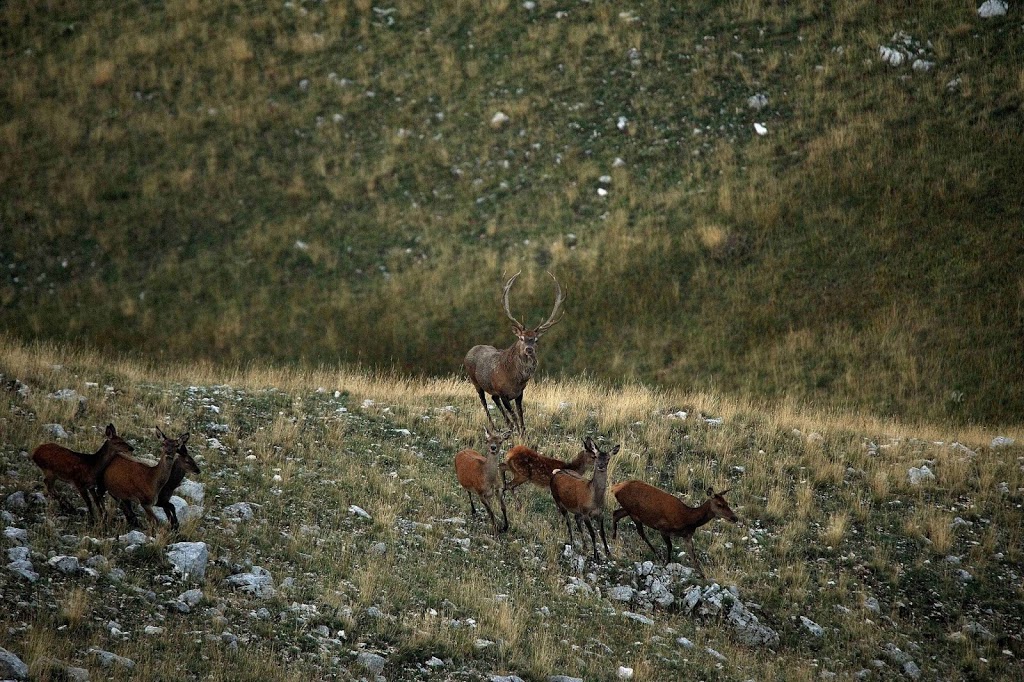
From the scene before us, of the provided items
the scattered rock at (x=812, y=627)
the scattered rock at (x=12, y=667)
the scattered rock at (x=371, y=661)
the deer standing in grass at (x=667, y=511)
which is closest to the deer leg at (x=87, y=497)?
the scattered rock at (x=12, y=667)

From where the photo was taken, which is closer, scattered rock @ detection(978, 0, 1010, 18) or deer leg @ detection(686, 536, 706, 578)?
deer leg @ detection(686, 536, 706, 578)

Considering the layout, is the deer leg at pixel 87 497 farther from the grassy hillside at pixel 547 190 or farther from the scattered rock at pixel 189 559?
the grassy hillside at pixel 547 190

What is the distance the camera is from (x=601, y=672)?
28.9 feet

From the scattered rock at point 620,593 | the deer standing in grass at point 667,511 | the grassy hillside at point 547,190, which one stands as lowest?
the scattered rock at point 620,593

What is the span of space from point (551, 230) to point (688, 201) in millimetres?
3719

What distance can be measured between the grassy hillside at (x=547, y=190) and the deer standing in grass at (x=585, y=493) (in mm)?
12384

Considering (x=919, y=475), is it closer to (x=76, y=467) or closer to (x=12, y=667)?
(x=76, y=467)

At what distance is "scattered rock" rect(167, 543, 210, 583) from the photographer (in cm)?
873

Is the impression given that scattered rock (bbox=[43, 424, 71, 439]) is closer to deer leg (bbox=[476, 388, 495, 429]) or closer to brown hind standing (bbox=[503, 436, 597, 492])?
brown hind standing (bbox=[503, 436, 597, 492])

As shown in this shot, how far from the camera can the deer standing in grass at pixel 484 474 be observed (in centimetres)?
1130

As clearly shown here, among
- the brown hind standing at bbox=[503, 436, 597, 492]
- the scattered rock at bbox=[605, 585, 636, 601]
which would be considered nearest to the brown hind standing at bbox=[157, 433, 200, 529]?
the brown hind standing at bbox=[503, 436, 597, 492]

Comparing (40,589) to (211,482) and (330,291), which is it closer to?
(211,482)

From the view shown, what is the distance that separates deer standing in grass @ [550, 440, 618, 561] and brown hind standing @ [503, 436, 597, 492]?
40 cm

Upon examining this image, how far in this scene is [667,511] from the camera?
1102 cm
